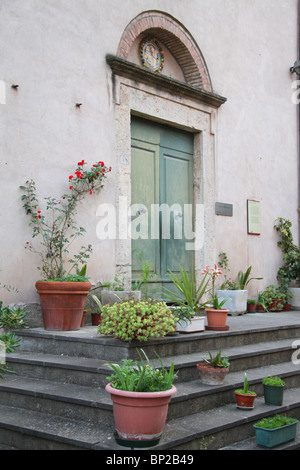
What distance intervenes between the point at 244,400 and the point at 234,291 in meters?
3.18

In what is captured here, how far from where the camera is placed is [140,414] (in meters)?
3.08

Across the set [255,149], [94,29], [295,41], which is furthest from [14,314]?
[295,41]

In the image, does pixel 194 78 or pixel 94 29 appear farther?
pixel 194 78

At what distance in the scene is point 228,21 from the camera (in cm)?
779

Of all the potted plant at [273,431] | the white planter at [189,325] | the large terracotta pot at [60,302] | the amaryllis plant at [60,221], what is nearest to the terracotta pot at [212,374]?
the potted plant at [273,431]

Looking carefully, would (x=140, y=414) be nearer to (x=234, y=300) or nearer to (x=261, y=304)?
(x=234, y=300)

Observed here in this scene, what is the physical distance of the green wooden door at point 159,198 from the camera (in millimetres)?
6516

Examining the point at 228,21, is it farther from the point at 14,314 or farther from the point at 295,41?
the point at 14,314

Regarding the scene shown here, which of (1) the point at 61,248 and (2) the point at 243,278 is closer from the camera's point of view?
(1) the point at 61,248

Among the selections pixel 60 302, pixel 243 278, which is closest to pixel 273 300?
pixel 243 278

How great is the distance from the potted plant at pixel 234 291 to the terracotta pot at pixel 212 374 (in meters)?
2.92

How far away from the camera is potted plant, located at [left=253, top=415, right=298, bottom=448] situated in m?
3.50

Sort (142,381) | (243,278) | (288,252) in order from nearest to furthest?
(142,381), (243,278), (288,252)

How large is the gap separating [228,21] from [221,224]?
3.00 m
